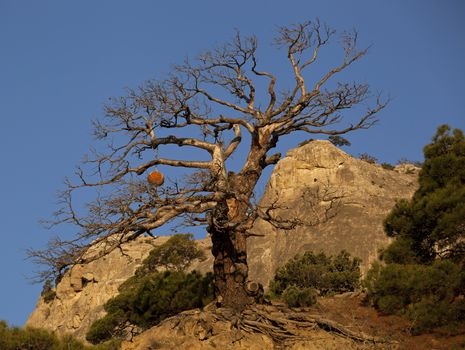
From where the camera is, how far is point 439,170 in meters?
20.8

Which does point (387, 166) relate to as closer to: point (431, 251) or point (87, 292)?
point (87, 292)

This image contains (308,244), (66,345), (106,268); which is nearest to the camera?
(66,345)

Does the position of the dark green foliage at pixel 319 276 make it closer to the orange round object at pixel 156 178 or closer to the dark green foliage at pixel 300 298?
the dark green foliage at pixel 300 298

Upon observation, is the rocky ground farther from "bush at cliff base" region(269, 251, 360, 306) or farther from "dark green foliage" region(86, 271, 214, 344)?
"bush at cliff base" region(269, 251, 360, 306)

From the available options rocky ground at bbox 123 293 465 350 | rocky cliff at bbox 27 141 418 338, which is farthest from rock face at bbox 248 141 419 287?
rocky ground at bbox 123 293 465 350

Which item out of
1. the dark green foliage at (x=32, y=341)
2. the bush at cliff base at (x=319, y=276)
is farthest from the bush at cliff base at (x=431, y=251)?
the bush at cliff base at (x=319, y=276)

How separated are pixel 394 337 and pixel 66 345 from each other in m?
8.74

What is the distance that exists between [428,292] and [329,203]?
3691cm

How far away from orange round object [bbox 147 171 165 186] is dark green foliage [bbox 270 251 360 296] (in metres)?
12.9

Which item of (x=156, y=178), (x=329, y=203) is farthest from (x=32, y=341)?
(x=329, y=203)

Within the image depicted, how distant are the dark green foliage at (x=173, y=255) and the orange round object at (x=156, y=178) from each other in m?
37.1

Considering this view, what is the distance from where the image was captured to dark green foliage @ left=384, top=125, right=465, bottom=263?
19.1 m

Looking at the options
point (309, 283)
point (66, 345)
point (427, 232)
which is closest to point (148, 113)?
point (66, 345)

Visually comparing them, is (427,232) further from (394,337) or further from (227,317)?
(227,317)
